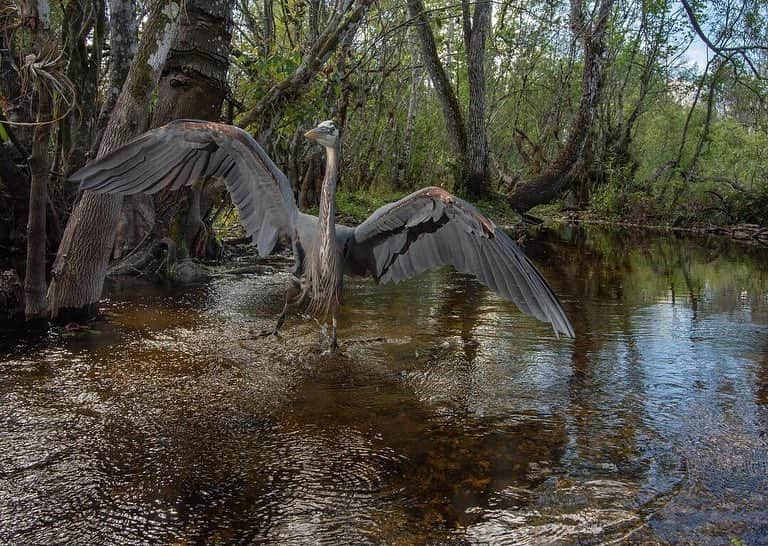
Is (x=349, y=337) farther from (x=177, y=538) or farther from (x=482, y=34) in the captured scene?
(x=482, y=34)

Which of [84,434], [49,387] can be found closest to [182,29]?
[49,387]

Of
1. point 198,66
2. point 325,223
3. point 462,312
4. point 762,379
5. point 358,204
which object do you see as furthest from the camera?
point 358,204

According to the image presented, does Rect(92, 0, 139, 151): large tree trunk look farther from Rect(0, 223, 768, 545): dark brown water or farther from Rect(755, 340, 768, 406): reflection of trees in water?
Rect(755, 340, 768, 406): reflection of trees in water

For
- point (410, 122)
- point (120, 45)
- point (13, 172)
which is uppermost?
point (410, 122)

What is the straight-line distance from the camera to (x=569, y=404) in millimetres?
4016

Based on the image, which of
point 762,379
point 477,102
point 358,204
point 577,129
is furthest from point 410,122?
point 762,379

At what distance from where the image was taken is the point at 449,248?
16.2 feet

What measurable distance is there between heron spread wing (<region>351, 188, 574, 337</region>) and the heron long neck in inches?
8.2

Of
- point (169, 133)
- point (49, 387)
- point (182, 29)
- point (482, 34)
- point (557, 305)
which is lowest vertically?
point (49, 387)

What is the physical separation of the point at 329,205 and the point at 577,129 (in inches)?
437

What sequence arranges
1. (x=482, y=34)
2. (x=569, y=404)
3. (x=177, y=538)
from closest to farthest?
(x=177, y=538) < (x=569, y=404) < (x=482, y=34)

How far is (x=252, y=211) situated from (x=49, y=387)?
1886mm

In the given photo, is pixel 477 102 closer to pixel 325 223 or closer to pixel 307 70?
pixel 307 70

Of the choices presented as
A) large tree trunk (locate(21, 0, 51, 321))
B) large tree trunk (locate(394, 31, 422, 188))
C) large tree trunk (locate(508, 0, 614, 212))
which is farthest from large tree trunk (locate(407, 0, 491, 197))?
large tree trunk (locate(21, 0, 51, 321))
